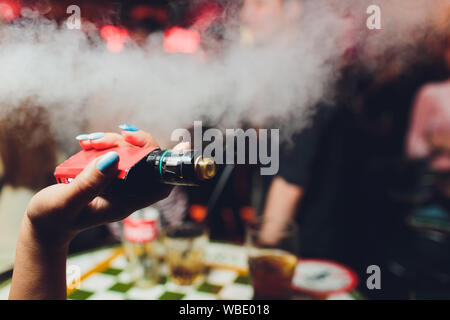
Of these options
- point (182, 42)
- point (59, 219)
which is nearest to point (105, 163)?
point (59, 219)

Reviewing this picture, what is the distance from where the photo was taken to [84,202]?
0.69m

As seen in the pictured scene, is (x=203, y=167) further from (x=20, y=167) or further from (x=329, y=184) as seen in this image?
(x=329, y=184)

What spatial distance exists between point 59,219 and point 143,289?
0.61 m

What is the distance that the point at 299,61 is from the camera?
5.19ft

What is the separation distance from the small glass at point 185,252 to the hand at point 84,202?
45 centimetres

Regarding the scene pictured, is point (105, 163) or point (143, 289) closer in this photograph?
point (105, 163)

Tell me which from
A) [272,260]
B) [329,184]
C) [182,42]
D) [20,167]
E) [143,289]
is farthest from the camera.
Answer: [329,184]

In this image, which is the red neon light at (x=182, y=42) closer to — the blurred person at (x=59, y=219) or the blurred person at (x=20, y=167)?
the blurred person at (x=20, y=167)

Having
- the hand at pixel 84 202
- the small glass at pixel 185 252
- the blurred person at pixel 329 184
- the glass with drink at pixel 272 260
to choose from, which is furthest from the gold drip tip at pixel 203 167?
the blurred person at pixel 329 184

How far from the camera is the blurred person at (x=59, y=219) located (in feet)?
2.19

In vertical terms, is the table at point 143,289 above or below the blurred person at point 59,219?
below

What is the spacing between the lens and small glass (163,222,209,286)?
4.02 feet

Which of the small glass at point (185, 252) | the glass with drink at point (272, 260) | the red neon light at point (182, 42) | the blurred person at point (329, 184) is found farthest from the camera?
the blurred person at point (329, 184)

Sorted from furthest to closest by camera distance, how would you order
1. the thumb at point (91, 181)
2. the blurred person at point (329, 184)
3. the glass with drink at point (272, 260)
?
the blurred person at point (329, 184) → the glass with drink at point (272, 260) → the thumb at point (91, 181)
